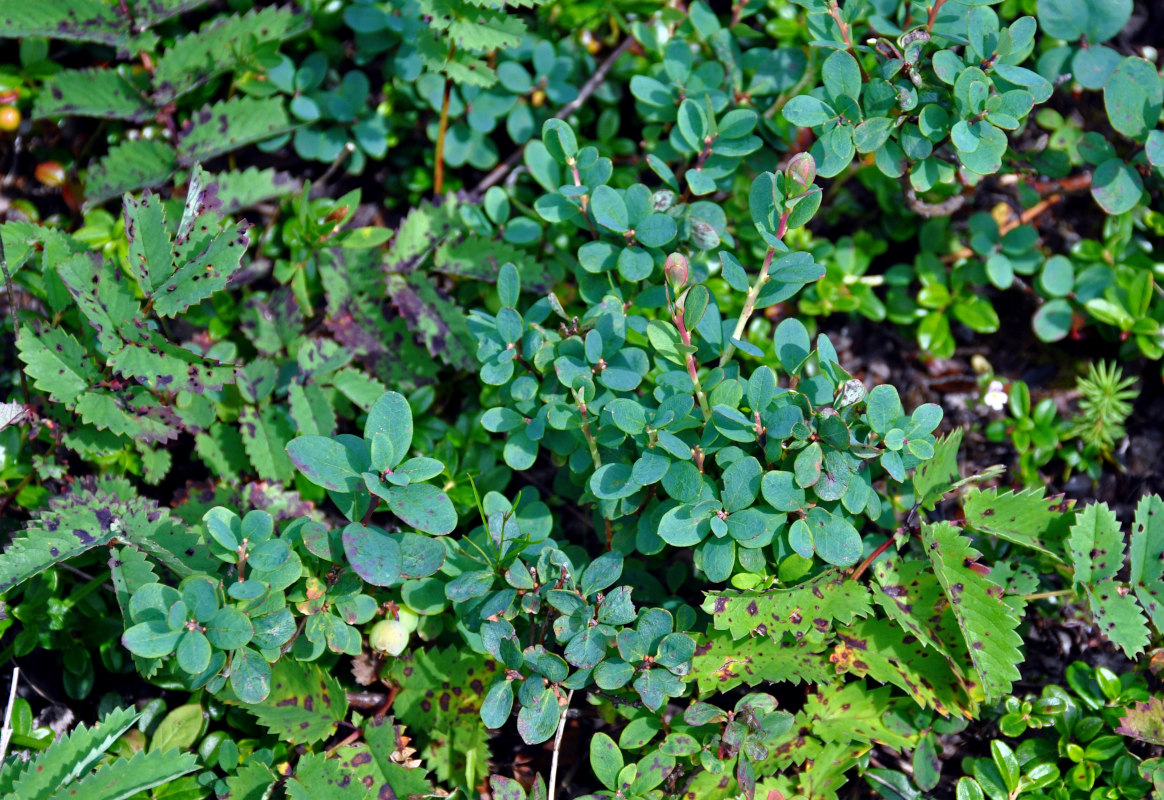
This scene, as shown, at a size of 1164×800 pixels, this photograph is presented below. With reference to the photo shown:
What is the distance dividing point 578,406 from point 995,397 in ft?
4.20

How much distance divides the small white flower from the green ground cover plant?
0.01 meters

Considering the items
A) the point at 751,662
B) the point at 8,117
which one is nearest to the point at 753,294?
the point at 751,662

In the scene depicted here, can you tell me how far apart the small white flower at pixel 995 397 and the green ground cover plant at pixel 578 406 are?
0.04ft

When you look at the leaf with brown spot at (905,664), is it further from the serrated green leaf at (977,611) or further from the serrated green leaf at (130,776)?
the serrated green leaf at (130,776)

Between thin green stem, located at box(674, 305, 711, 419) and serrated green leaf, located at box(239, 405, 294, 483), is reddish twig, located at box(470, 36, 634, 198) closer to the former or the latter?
serrated green leaf, located at box(239, 405, 294, 483)

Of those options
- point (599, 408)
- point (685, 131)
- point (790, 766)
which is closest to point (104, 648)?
point (599, 408)

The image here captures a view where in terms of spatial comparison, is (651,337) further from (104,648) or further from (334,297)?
(104,648)

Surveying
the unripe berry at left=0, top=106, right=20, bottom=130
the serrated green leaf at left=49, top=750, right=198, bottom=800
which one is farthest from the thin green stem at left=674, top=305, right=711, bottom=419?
the unripe berry at left=0, top=106, right=20, bottom=130

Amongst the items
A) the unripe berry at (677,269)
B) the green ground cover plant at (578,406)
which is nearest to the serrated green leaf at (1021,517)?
the green ground cover plant at (578,406)

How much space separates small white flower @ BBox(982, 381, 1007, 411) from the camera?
2.52 m

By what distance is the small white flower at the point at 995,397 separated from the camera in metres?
2.52

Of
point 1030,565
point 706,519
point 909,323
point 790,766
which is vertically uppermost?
point 706,519

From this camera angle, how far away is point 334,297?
8.02ft

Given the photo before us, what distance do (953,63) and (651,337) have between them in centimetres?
92
